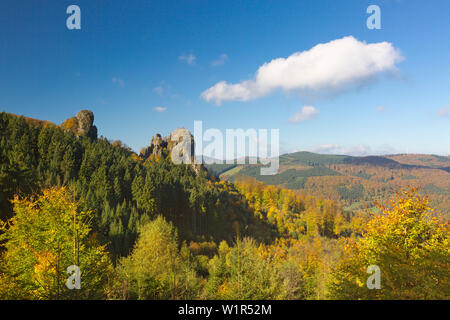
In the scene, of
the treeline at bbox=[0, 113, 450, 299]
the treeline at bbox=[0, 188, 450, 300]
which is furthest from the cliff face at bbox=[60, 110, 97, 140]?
the treeline at bbox=[0, 188, 450, 300]

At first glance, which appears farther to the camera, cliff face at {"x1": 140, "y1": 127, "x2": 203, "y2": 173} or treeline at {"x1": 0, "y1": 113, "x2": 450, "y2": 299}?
cliff face at {"x1": 140, "y1": 127, "x2": 203, "y2": 173}

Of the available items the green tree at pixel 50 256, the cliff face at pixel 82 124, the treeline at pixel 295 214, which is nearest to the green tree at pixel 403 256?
the green tree at pixel 50 256

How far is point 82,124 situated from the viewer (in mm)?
127250

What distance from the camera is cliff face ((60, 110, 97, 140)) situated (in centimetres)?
12524

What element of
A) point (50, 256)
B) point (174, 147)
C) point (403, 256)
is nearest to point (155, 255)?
point (50, 256)

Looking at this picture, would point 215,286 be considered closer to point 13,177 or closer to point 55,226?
point 55,226

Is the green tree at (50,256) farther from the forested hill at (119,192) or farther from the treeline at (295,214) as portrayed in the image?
the treeline at (295,214)

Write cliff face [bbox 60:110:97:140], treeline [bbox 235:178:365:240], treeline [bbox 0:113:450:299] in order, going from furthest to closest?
cliff face [bbox 60:110:97:140], treeline [bbox 235:178:365:240], treeline [bbox 0:113:450:299]

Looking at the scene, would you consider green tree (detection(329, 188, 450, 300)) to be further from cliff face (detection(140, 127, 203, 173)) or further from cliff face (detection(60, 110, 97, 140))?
cliff face (detection(60, 110, 97, 140))

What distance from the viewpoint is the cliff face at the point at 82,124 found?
125244mm

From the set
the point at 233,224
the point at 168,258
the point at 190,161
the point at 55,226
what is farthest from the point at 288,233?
the point at 55,226

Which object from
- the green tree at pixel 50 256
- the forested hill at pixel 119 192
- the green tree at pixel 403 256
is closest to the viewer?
the green tree at pixel 403 256

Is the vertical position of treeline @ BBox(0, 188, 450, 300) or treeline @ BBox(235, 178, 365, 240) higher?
treeline @ BBox(0, 188, 450, 300)
